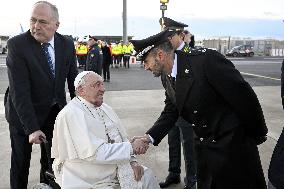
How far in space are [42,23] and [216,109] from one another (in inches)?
63.3

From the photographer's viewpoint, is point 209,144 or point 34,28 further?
point 34,28

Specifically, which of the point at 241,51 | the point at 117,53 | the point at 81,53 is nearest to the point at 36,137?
the point at 81,53

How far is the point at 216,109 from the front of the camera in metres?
2.64

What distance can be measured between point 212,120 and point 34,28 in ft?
5.48

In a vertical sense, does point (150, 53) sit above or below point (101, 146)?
above

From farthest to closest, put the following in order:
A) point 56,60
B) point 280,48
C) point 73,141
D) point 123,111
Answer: point 280,48 → point 123,111 → point 56,60 → point 73,141

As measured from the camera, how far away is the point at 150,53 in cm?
267

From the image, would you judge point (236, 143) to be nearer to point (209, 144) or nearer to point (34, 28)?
point (209, 144)

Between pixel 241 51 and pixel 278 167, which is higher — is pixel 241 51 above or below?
below

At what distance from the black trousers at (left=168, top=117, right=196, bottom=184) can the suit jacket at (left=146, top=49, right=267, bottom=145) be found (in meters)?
1.57

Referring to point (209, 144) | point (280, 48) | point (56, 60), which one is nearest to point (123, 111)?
point (56, 60)

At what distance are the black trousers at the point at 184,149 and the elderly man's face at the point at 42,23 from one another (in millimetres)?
1703

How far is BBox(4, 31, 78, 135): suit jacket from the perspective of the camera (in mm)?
3322

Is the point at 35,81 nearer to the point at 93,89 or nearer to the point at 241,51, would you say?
the point at 93,89
